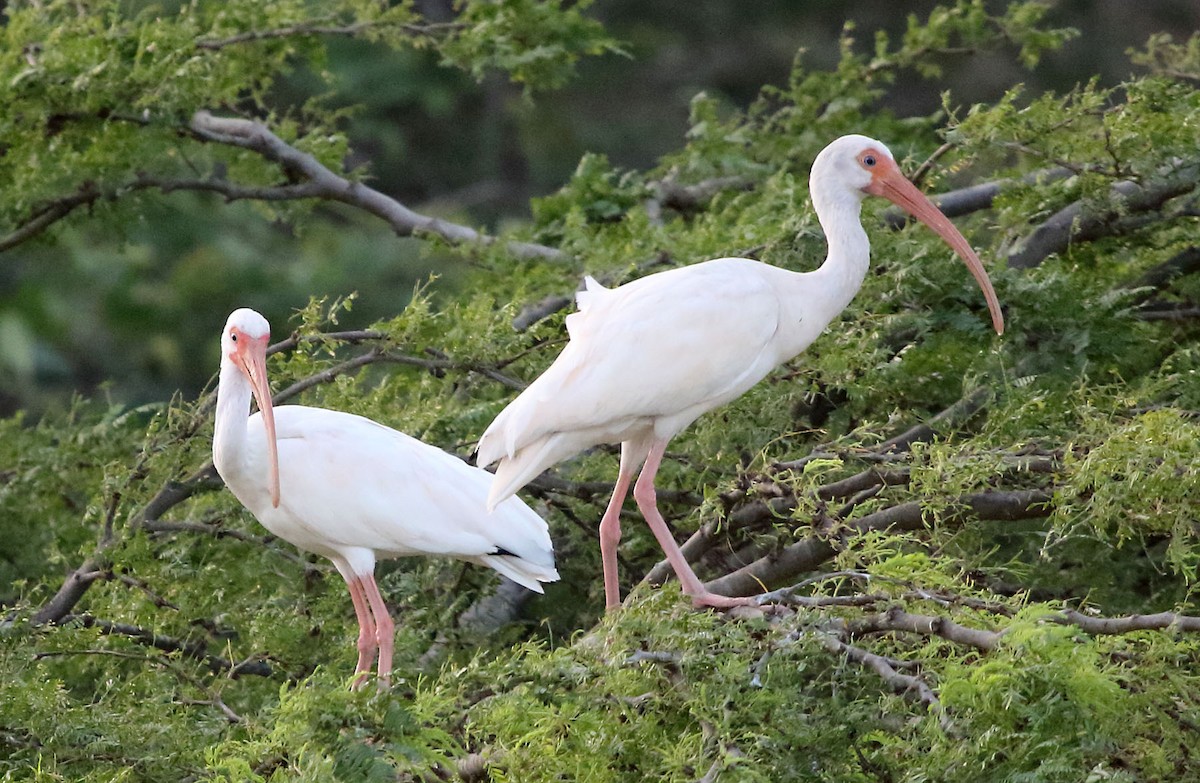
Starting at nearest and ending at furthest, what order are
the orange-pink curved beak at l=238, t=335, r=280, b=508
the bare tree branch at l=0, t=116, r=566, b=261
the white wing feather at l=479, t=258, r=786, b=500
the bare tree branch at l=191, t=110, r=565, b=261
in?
1. the white wing feather at l=479, t=258, r=786, b=500
2. the orange-pink curved beak at l=238, t=335, r=280, b=508
3. the bare tree branch at l=0, t=116, r=566, b=261
4. the bare tree branch at l=191, t=110, r=565, b=261

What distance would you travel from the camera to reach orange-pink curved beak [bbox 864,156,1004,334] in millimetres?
5906

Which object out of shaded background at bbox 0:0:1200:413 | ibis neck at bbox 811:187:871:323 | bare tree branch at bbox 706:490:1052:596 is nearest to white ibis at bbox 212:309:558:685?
bare tree branch at bbox 706:490:1052:596

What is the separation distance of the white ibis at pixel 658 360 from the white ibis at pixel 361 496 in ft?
0.86

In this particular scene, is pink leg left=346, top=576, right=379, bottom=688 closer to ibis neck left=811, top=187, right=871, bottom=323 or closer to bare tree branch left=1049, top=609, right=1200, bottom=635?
ibis neck left=811, top=187, right=871, bottom=323

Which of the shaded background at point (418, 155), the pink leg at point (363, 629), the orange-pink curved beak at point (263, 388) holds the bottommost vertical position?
the shaded background at point (418, 155)

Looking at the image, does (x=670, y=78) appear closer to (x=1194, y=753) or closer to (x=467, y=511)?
(x=467, y=511)

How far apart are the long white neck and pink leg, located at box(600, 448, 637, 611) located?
1148 millimetres

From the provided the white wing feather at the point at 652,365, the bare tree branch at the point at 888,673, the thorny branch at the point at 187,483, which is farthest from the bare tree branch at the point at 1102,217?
the bare tree branch at the point at 888,673

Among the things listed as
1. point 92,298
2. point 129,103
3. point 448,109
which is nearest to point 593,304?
point 129,103

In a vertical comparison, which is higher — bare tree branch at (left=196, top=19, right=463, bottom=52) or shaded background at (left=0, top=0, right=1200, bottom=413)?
bare tree branch at (left=196, top=19, right=463, bottom=52)

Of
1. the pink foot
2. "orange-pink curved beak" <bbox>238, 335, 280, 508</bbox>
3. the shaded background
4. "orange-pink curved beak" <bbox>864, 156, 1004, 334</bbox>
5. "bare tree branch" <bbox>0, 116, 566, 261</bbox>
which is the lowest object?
the shaded background

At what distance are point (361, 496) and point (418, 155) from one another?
647 inches

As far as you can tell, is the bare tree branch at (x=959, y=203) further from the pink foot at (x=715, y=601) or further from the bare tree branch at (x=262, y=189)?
the pink foot at (x=715, y=601)

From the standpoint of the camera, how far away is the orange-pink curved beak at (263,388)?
5559mm
